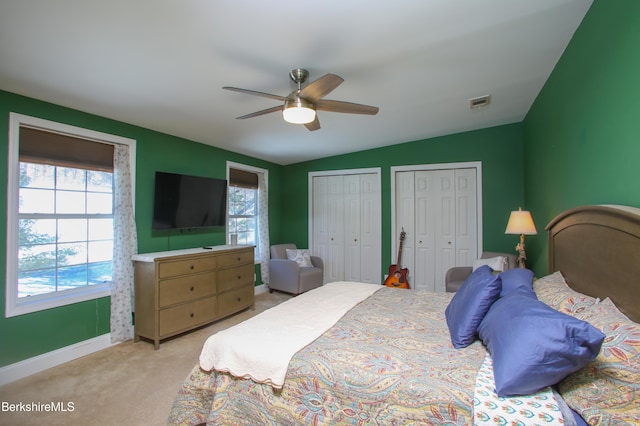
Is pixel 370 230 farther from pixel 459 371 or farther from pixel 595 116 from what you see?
pixel 459 371

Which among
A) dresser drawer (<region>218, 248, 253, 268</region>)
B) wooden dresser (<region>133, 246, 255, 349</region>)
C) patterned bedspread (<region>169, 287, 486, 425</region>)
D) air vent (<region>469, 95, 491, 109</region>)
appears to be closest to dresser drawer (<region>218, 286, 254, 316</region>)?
wooden dresser (<region>133, 246, 255, 349</region>)

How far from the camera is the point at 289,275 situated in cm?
474

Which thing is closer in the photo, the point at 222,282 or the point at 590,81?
the point at 590,81

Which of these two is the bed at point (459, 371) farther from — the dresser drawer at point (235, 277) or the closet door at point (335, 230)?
the closet door at point (335, 230)

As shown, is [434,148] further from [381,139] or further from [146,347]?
[146,347]

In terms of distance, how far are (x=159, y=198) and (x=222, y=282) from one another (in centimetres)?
123

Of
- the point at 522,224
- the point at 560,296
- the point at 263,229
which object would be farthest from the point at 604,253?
the point at 263,229

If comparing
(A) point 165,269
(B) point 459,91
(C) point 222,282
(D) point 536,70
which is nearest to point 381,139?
(B) point 459,91

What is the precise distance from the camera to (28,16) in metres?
1.60

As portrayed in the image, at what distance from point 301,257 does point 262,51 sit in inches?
141

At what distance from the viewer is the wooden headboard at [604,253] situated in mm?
1233

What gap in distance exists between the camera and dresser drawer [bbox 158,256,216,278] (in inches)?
119

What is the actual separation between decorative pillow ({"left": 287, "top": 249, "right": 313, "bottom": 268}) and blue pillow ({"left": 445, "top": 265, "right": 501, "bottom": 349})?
3409 mm

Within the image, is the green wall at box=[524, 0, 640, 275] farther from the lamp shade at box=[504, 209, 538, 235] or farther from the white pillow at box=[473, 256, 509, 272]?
the white pillow at box=[473, 256, 509, 272]
